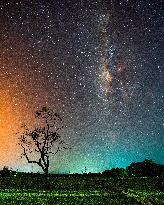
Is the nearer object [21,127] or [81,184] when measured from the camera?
[81,184]

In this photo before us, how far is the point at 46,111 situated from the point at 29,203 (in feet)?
105

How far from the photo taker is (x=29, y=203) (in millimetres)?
30562

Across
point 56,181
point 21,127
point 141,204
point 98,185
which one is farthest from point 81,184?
point 141,204

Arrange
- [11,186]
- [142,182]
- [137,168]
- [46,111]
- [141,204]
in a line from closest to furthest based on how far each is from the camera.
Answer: [141,204] → [142,182] → [11,186] → [46,111] → [137,168]

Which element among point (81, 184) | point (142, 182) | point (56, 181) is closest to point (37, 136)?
point (56, 181)

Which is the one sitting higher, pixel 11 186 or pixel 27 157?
pixel 27 157

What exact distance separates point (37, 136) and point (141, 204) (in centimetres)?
3846

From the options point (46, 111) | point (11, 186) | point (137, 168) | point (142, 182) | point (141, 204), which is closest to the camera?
point (141, 204)

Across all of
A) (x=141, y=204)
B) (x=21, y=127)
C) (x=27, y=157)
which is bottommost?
(x=141, y=204)

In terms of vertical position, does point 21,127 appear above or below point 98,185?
above

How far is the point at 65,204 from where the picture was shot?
1184 inches

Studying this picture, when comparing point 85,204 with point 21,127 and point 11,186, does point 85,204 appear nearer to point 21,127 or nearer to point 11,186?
point 11,186

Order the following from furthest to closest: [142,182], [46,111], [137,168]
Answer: [137,168] < [46,111] < [142,182]

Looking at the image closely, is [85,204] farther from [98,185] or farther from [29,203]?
[98,185]
